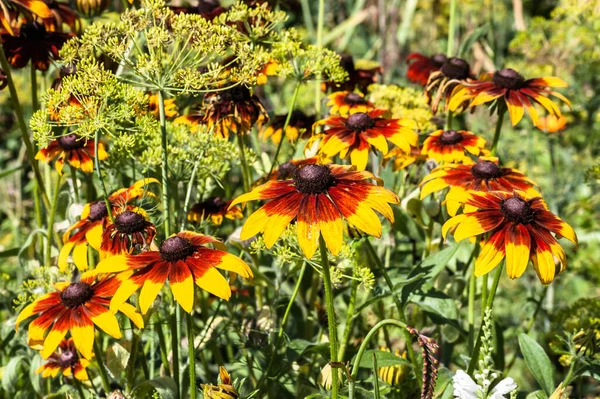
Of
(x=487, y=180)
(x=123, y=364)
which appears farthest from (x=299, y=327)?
(x=487, y=180)

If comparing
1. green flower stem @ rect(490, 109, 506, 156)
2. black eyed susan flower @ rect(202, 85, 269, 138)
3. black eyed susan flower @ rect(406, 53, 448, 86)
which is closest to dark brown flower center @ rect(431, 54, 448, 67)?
black eyed susan flower @ rect(406, 53, 448, 86)

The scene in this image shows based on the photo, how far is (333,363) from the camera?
3.55 feet

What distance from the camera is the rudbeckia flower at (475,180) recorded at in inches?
57.7

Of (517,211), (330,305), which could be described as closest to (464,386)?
(330,305)

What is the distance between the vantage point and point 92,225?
149cm

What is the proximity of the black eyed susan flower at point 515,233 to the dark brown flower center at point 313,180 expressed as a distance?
0.23 metres

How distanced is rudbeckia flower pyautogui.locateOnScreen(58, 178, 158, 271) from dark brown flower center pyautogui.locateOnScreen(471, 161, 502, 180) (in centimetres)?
65

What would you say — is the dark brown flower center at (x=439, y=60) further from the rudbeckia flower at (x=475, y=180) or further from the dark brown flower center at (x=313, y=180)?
the dark brown flower center at (x=313, y=180)

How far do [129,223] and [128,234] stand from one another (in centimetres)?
2

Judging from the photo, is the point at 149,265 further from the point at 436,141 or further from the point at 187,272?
the point at 436,141

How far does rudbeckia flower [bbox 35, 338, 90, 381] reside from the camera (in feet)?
5.24

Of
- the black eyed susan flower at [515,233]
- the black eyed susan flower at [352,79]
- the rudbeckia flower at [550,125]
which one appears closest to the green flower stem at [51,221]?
the black eyed susan flower at [352,79]

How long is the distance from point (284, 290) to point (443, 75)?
74 cm

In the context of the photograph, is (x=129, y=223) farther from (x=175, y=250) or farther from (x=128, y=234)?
(x=175, y=250)
